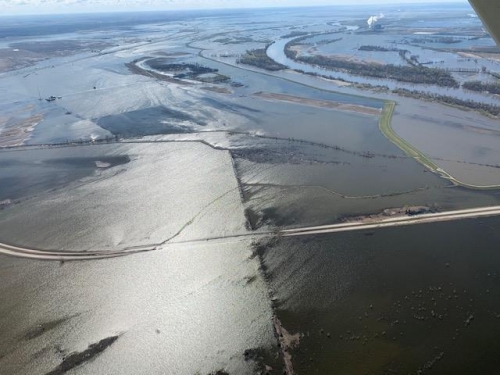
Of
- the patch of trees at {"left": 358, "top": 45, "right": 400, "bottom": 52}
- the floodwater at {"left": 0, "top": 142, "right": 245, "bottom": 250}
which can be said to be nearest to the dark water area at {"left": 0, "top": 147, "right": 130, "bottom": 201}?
the floodwater at {"left": 0, "top": 142, "right": 245, "bottom": 250}

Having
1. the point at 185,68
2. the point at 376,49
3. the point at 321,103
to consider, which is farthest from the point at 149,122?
the point at 376,49

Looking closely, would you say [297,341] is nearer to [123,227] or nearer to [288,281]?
[288,281]

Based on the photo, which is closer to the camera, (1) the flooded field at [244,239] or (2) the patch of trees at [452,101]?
(1) the flooded field at [244,239]

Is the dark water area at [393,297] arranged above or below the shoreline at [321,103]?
below

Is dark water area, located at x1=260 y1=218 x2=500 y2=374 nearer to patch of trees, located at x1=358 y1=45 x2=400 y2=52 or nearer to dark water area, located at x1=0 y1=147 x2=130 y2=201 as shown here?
dark water area, located at x1=0 y1=147 x2=130 y2=201

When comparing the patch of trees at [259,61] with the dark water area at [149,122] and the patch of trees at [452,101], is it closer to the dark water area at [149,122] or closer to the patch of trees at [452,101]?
the patch of trees at [452,101]

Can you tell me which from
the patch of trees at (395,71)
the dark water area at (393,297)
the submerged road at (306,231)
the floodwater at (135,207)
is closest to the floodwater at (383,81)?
the patch of trees at (395,71)

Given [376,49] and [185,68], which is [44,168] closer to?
[185,68]
